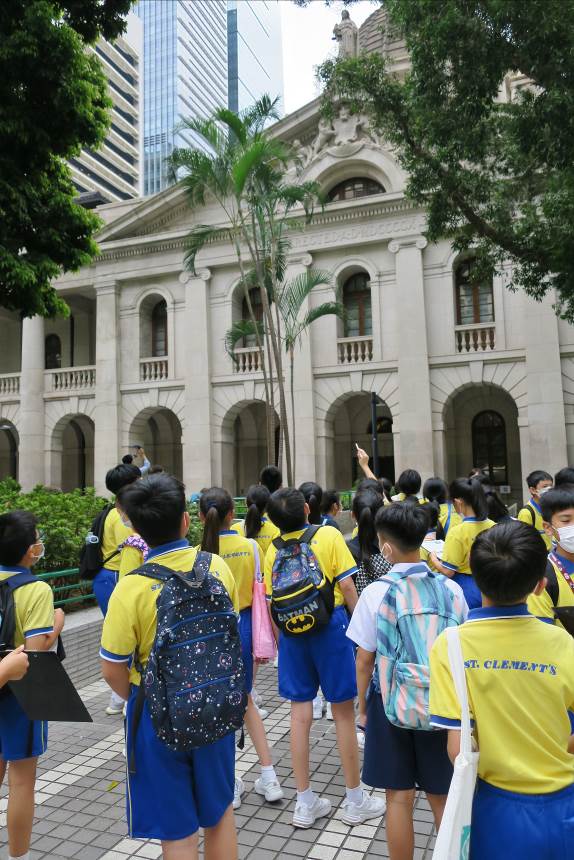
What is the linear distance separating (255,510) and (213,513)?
50.5 inches

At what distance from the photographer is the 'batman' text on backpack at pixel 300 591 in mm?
3805

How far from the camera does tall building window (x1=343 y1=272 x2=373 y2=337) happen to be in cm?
2139

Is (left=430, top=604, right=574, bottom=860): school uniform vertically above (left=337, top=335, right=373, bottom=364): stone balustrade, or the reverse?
(left=337, top=335, right=373, bottom=364): stone balustrade

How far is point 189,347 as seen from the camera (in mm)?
22094

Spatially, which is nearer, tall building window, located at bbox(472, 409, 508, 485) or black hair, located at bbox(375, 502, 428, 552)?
black hair, located at bbox(375, 502, 428, 552)

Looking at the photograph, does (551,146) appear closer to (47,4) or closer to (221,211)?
(47,4)

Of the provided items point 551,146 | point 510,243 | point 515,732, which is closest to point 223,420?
point 510,243

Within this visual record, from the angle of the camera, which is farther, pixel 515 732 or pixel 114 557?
pixel 114 557

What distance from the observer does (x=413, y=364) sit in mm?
19281

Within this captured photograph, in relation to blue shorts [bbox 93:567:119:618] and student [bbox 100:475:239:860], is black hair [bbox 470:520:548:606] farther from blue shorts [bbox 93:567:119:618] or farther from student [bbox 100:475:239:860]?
blue shorts [bbox 93:567:119:618]

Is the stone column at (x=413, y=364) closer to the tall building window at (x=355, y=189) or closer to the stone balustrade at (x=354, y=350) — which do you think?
the stone balustrade at (x=354, y=350)

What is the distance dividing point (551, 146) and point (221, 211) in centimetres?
1388

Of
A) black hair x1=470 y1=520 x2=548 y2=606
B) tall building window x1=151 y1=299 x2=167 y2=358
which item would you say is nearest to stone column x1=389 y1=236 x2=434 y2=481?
tall building window x1=151 y1=299 x2=167 y2=358

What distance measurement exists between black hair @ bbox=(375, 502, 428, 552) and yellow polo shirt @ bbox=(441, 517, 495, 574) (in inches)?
81.5
